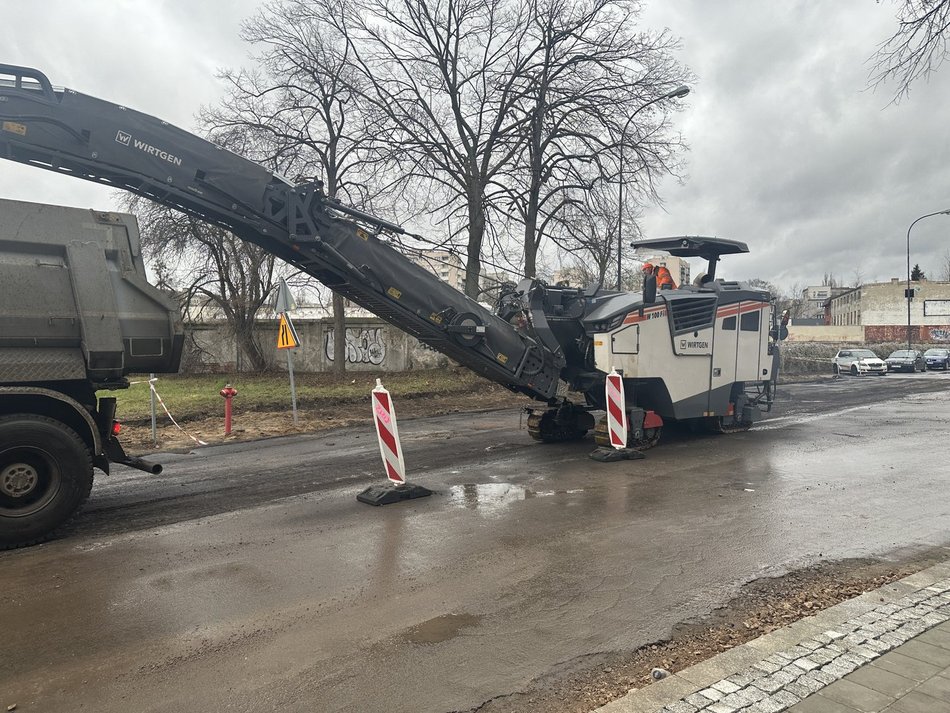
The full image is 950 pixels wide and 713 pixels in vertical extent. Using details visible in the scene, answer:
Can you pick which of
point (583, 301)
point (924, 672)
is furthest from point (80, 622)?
point (583, 301)

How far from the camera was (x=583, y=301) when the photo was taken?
1018 centimetres

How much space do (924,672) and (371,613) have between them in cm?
305

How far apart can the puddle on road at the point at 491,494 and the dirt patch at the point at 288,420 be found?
5.32m

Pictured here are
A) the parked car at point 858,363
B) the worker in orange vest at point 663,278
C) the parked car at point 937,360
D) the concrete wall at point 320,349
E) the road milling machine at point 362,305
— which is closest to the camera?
the road milling machine at point 362,305

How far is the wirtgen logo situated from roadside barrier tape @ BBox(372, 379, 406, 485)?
305cm

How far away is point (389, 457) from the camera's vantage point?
7012mm

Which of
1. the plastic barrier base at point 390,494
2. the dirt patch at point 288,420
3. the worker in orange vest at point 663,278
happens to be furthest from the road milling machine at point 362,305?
the dirt patch at point 288,420

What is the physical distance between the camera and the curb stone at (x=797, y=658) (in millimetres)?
3031

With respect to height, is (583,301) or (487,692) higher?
(583,301)

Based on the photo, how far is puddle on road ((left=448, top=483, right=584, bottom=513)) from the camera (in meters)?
6.78

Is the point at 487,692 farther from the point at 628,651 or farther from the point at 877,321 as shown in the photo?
the point at 877,321

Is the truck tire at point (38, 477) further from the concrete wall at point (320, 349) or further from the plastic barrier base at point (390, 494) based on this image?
the concrete wall at point (320, 349)

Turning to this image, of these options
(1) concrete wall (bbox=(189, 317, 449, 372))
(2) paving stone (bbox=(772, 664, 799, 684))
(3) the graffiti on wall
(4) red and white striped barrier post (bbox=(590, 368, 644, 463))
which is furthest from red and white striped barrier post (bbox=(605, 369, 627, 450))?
(3) the graffiti on wall

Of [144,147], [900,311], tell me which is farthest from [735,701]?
[900,311]
